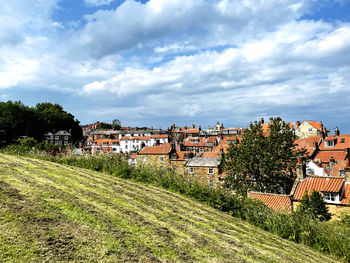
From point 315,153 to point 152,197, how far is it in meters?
48.2

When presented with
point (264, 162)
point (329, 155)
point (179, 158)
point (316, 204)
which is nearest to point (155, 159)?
point (179, 158)

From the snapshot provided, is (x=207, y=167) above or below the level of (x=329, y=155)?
below

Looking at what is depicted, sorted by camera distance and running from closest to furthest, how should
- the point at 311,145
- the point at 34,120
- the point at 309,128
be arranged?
1. the point at 311,145
2. the point at 309,128
3. the point at 34,120

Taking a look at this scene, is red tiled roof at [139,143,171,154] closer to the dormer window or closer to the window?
the window

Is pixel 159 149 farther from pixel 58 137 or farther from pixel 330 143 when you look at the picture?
pixel 58 137

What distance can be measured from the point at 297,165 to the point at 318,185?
9.27 feet

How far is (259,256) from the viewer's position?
5715mm

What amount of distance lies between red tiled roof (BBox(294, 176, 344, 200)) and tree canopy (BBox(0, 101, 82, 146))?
2633 inches

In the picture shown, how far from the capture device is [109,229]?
5098 millimetres

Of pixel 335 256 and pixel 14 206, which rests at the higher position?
pixel 14 206

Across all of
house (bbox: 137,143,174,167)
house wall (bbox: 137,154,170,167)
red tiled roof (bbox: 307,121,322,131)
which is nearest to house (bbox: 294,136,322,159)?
red tiled roof (bbox: 307,121,322,131)

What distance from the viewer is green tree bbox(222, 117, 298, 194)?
31.4m

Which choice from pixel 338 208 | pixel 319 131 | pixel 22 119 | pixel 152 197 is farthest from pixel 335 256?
pixel 22 119

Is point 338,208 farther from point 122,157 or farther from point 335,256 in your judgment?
point 122,157
